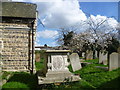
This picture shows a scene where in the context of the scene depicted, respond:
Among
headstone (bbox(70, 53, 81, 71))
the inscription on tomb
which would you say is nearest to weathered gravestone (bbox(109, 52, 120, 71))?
headstone (bbox(70, 53, 81, 71))

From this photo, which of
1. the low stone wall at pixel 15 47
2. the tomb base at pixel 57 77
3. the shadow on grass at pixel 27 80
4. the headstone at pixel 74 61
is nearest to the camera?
the tomb base at pixel 57 77

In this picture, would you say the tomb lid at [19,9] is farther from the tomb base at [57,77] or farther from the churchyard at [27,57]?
the tomb base at [57,77]

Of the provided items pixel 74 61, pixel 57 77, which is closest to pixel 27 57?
pixel 74 61

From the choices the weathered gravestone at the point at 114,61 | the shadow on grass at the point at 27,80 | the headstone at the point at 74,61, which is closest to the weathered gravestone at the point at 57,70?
the shadow on grass at the point at 27,80

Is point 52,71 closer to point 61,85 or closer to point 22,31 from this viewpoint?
point 61,85

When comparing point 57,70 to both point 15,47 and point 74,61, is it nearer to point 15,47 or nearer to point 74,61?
point 74,61

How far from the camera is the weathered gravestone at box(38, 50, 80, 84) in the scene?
229 inches

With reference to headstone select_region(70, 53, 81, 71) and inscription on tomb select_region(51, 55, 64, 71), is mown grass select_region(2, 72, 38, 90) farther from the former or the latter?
headstone select_region(70, 53, 81, 71)

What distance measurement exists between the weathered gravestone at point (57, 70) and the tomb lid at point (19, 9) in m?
5.17

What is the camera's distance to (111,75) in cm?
755

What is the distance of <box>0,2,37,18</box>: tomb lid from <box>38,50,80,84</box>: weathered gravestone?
5.17 m

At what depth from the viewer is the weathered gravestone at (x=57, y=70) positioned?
229 inches

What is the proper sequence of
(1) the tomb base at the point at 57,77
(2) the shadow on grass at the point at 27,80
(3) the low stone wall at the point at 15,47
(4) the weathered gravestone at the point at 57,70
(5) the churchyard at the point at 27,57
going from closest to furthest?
(1) the tomb base at the point at 57,77, (4) the weathered gravestone at the point at 57,70, (2) the shadow on grass at the point at 27,80, (5) the churchyard at the point at 27,57, (3) the low stone wall at the point at 15,47

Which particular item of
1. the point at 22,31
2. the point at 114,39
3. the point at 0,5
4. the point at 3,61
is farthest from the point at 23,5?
the point at 114,39
